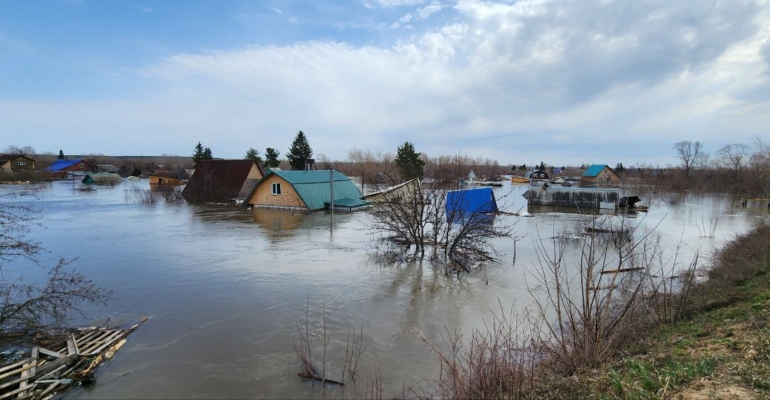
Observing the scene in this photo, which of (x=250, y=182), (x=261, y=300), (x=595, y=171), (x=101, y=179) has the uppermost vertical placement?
(x=595, y=171)

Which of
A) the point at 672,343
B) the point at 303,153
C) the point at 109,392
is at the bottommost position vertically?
the point at 109,392

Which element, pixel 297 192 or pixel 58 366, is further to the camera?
pixel 297 192

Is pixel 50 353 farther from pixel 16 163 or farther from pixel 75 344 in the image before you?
pixel 16 163

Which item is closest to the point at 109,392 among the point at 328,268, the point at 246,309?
the point at 246,309

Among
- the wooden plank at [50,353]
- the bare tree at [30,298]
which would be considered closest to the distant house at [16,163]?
the bare tree at [30,298]

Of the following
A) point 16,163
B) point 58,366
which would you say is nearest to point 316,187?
point 58,366

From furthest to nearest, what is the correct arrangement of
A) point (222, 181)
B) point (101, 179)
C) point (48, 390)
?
1. point (101, 179)
2. point (222, 181)
3. point (48, 390)

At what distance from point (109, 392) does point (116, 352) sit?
61.1 inches

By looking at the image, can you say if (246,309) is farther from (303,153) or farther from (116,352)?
(303,153)

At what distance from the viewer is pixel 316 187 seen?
106 feet

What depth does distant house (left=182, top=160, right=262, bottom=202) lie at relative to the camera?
37312 millimetres

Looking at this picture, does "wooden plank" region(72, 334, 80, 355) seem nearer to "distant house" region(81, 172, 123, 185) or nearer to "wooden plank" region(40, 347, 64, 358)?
"wooden plank" region(40, 347, 64, 358)

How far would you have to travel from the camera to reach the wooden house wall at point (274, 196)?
3092 centimetres

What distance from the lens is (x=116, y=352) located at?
26.8 feet
